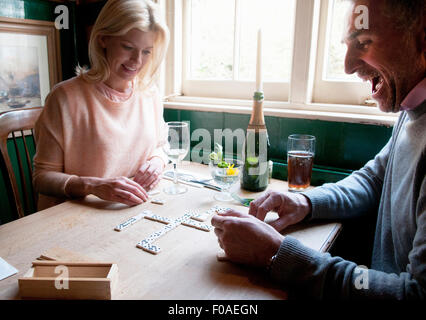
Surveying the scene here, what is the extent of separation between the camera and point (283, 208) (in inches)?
39.0

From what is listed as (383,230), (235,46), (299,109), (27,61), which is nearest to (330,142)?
(299,109)

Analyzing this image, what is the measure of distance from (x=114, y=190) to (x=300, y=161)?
686 mm

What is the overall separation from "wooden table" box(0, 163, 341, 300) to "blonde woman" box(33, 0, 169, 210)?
180mm

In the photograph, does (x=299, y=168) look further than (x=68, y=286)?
Yes

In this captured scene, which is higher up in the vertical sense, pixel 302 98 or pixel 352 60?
pixel 352 60

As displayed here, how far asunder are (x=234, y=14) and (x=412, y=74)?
1276mm

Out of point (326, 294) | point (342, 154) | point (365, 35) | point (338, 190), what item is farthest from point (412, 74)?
point (342, 154)

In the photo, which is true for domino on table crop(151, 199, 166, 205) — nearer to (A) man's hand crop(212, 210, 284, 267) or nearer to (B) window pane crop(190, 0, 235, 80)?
(A) man's hand crop(212, 210, 284, 267)

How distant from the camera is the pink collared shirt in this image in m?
0.84

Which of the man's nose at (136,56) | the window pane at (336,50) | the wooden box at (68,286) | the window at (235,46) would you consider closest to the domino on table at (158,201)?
the wooden box at (68,286)

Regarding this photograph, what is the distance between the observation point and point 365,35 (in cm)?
84

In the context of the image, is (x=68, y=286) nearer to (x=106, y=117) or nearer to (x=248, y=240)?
(x=248, y=240)

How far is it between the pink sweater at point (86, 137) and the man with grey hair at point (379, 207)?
77 centimetres

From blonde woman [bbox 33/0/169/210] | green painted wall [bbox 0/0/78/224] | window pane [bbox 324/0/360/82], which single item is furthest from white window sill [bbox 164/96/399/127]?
green painted wall [bbox 0/0/78/224]
